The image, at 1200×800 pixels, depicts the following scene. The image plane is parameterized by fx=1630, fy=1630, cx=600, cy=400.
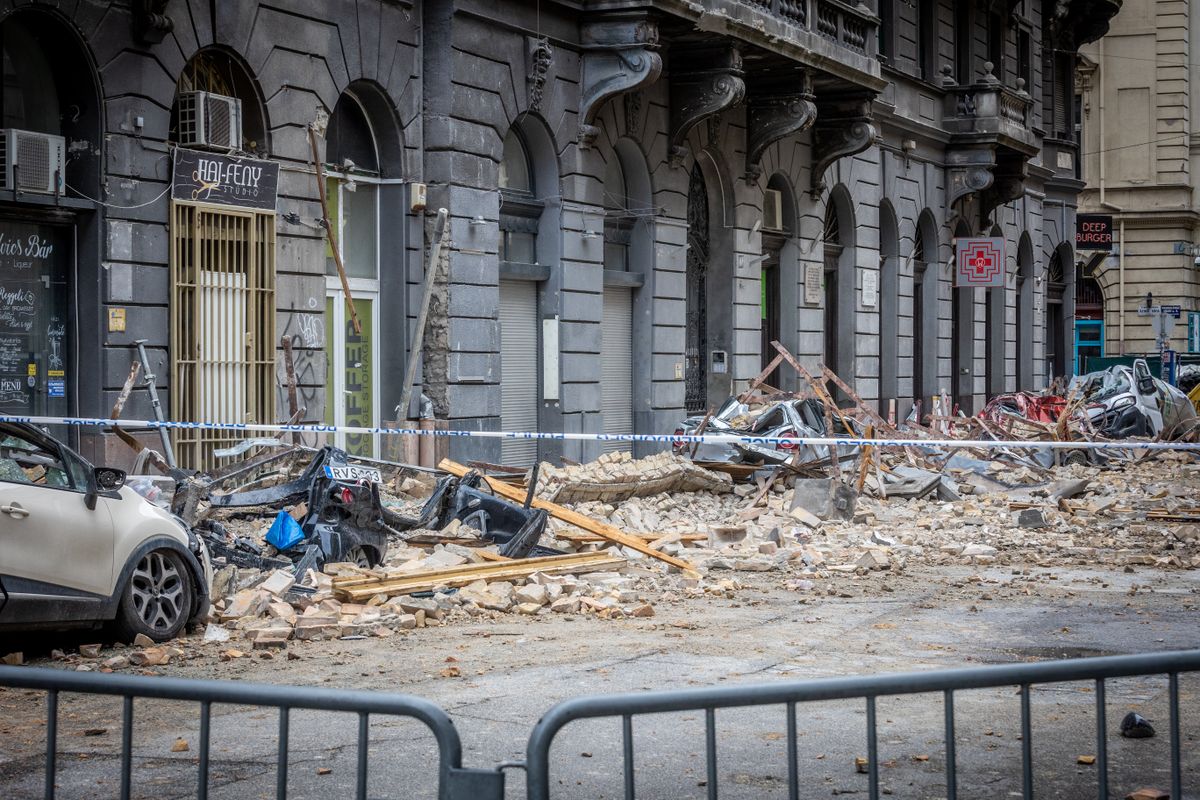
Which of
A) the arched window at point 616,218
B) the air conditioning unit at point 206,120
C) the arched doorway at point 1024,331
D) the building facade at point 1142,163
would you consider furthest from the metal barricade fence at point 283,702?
the building facade at point 1142,163

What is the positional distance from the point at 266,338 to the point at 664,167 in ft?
28.0

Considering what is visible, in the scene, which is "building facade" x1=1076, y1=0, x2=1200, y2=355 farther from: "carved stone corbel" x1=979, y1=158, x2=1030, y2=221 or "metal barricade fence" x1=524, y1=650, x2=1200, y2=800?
"metal barricade fence" x1=524, y1=650, x2=1200, y2=800

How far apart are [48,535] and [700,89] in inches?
622

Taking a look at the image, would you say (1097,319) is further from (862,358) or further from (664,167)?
(664,167)

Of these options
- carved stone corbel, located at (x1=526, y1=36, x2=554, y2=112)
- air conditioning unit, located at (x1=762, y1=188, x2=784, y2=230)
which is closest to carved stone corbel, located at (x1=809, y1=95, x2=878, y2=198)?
air conditioning unit, located at (x1=762, y1=188, x2=784, y2=230)

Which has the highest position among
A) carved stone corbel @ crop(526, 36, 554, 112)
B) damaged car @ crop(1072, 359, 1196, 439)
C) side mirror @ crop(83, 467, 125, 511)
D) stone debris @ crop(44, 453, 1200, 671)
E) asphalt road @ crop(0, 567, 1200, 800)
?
carved stone corbel @ crop(526, 36, 554, 112)

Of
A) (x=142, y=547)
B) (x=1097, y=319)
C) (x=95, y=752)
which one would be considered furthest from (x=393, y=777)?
(x=1097, y=319)

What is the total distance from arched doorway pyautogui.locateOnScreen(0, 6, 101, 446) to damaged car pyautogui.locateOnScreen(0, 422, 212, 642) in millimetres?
4961

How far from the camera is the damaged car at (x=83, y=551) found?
8.41 meters

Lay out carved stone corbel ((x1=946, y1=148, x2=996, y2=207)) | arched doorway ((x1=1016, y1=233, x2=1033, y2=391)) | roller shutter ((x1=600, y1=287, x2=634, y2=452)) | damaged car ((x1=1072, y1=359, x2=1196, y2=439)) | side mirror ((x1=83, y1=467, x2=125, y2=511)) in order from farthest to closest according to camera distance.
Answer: arched doorway ((x1=1016, y1=233, x2=1033, y2=391))
carved stone corbel ((x1=946, y1=148, x2=996, y2=207))
damaged car ((x1=1072, y1=359, x2=1196, y2=439))
roller shutter ((x1=600, y1=287, x2=634, y2=452))
side mirror ((x1=83, y1=467, x2=125, y2=511))

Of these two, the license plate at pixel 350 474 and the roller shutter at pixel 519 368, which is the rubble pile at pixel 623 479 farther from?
the license plate at pixel 350 474

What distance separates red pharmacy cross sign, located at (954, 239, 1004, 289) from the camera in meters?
34.2

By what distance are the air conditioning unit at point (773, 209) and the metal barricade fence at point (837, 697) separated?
2324cm

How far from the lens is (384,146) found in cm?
1822
